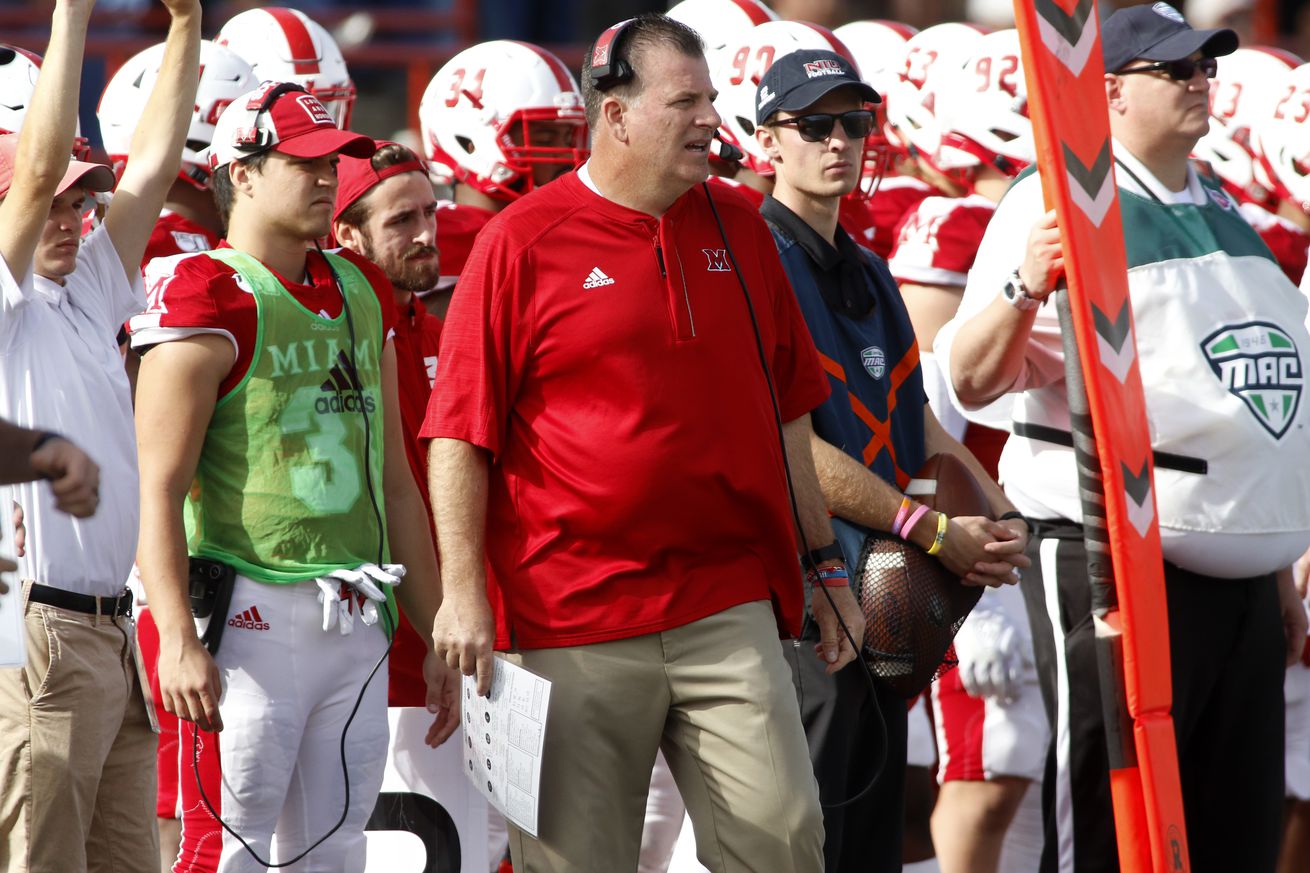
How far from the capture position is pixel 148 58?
652 centimetres

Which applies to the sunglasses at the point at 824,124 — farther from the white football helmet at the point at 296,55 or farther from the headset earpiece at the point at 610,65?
the white football helmet at the point at 296,55

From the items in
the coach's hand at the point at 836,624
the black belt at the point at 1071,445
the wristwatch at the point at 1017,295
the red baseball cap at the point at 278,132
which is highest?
the red baseball cap at the point at 278,132

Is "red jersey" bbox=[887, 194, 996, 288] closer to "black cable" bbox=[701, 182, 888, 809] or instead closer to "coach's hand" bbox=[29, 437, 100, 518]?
"black cable" bbox=[701, 182, 888, 809]

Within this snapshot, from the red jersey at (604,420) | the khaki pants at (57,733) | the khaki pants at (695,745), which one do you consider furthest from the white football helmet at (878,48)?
the khaki pants at (57,733)

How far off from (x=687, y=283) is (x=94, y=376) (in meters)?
1.26

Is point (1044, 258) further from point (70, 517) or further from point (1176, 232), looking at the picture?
point (70, 517)

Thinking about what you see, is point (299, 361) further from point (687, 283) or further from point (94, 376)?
point (687, 283)

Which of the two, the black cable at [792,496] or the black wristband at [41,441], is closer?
the black wristband at [41,441]

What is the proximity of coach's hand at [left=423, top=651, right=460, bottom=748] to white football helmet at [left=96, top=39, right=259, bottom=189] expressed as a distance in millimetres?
1780

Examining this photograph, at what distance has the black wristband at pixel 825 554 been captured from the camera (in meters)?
4.45

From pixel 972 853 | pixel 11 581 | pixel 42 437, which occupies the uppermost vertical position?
pixel 42 437

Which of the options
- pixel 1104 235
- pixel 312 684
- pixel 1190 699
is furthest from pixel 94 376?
pixel 1190 699

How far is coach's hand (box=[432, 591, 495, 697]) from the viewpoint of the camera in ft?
13.3

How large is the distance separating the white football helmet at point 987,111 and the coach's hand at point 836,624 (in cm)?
279
